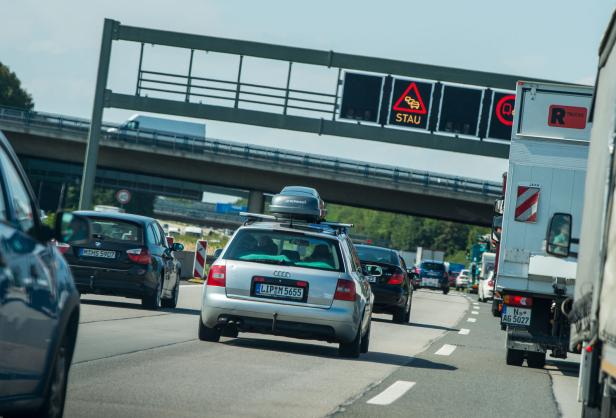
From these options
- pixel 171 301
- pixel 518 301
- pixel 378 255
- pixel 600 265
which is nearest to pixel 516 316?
pixel 518 301

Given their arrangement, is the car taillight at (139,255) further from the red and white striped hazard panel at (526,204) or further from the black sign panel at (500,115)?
the black sign panel at (500,115)

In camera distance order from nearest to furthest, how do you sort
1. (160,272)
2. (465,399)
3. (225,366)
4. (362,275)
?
(465,399) < (225,366) < (362,275) < (160,272)

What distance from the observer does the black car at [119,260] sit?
1908 centimetres

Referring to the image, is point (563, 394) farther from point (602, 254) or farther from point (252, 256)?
point (602, 254)

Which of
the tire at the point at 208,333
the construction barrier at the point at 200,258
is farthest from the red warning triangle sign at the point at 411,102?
the tire at the point at 208,333

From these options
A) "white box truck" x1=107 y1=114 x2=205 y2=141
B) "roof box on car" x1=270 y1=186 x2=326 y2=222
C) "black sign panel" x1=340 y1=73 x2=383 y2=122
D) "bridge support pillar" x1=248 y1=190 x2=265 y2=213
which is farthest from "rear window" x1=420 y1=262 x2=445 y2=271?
"roof box on car" x1=270 y1=186 x2=326 y2=222

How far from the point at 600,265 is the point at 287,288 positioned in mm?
7690

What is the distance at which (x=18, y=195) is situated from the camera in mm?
6320

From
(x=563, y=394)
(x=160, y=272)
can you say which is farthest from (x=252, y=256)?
(x=160, y=272)

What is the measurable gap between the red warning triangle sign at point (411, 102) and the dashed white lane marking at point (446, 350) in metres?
23.7

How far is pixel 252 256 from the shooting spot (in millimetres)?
14141

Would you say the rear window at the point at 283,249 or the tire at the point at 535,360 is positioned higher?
the rear window at the point at 283,249

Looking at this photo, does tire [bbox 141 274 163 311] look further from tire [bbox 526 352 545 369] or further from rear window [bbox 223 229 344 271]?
tire [bbox 526 352 545 369]

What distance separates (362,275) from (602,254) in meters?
9.01
